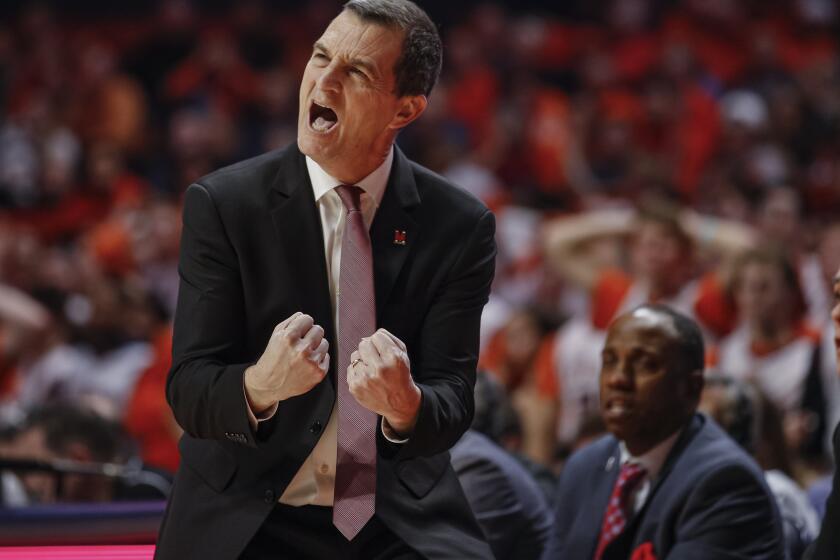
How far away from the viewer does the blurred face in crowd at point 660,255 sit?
6.03m

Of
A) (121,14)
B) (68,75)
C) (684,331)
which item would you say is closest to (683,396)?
(684,331)

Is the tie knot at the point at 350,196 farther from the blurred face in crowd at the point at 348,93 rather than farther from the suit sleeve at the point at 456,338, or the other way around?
the suit sleeve at the point at 456,338

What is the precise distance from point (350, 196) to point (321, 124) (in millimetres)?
132

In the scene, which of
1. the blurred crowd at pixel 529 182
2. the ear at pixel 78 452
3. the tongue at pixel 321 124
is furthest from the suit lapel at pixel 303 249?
the ear at pixel 78 452

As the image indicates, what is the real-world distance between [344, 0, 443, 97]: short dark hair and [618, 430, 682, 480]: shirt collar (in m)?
1.49

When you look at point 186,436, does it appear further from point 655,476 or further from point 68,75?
point 68,75

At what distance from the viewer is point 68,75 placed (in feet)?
37.4

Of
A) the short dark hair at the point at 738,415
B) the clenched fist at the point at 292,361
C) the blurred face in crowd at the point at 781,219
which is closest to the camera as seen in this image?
the clenched fist at the point at 292,361

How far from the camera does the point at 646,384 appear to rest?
3.53 m

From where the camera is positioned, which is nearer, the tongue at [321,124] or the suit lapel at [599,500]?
the tongue at [321,124]

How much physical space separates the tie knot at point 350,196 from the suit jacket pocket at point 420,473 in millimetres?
442

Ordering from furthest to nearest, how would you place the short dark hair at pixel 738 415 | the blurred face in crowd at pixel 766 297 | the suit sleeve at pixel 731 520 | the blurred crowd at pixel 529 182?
1. the blurred crowd at pixel 529 182
2. the blurred face in crowd at pixel 766 297
3. the short dark hair at pixel 738 415
4. the suit sleeve at pixel 731 520

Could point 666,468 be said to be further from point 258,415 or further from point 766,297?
point 766,297

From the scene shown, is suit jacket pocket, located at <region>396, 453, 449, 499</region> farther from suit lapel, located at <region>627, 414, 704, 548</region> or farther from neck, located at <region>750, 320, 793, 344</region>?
neck, located at <region>750, 320, 793, 344</region>
